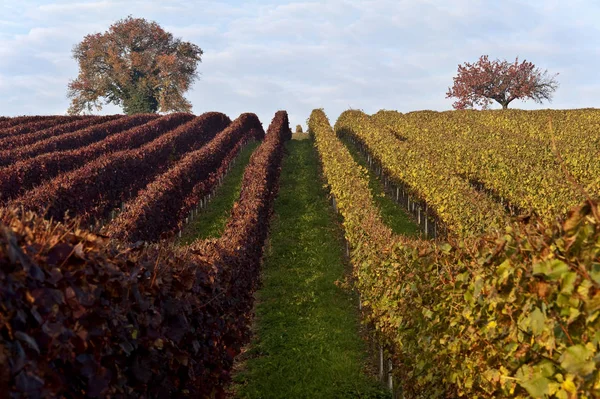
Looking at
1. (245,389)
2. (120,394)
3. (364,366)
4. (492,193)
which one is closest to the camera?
(120,394)

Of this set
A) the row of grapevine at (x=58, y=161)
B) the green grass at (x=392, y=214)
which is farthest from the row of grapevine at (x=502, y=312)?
the row of grapevine at (x=58, y=161)

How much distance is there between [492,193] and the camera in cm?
3312

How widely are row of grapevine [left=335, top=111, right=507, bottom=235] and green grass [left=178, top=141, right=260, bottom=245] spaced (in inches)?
347

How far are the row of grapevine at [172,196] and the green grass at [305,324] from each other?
3969mm

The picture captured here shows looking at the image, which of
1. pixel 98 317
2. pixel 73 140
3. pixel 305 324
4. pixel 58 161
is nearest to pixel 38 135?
pixel 73 140

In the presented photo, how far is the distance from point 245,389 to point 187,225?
658 inches

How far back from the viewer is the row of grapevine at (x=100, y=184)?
24328 millimetres

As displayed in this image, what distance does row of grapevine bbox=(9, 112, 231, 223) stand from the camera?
2433cm

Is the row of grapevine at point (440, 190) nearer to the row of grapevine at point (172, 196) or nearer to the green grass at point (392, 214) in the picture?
the green grass at point (392, 214)

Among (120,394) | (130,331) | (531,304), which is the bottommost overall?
(120,394)

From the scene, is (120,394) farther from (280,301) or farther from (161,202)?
(161,202)

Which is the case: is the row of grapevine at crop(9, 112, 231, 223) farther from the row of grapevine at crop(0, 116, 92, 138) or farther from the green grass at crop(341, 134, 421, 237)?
the row of grapevine at crop(0, 116, 92, 138)

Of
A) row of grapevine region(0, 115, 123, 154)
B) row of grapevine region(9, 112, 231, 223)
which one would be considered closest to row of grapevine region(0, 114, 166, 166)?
row of grapevine region(0, 115, 123, 154)

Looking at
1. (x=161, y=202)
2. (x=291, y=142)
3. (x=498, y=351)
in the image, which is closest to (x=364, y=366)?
Result: (x=498, y=351)
